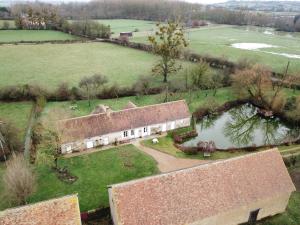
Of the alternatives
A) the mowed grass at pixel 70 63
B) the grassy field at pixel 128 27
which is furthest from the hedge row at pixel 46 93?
the grassy field at pixel 128 27

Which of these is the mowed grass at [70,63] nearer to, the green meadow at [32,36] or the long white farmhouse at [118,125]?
the green meadow at [32,36]

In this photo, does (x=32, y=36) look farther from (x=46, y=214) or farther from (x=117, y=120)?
(x=46, y=214)

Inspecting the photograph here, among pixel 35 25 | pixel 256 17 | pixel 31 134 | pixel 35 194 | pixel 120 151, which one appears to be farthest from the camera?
pixel 256 17

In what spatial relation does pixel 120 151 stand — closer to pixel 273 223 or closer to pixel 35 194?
pixel 35 194

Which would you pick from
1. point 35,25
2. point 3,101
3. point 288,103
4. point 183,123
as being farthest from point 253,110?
point 35,25

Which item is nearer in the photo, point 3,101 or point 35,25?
point 3,101

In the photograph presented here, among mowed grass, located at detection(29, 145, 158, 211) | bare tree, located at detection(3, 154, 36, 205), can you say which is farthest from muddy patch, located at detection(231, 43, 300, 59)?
bare tree, located at detection(3, 154, 36, 205)

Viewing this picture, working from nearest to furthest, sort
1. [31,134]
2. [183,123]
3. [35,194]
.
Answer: [35,194] → [31,134] → [183,123]
